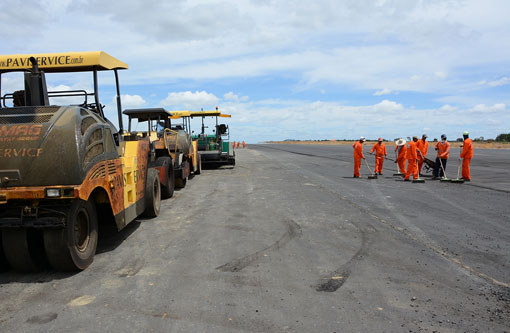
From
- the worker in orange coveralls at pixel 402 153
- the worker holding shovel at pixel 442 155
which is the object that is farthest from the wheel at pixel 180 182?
the worker holding shovel at pixel 442 155

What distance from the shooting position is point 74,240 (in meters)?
4.39

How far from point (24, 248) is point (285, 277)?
298 centimetres

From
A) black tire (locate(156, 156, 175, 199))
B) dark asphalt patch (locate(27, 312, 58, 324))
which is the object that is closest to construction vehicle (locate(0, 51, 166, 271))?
dark asphalt patch (locate(27, 312, 58, 324))

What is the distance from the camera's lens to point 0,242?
14.4ft

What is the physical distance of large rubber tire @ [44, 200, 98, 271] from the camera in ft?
13.8

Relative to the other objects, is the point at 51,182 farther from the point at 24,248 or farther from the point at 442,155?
the point at 442,155

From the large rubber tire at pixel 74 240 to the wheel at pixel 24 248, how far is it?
23 centimetres

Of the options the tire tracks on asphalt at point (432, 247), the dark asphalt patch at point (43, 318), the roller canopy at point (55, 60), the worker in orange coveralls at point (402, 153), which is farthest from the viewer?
the worker in orange coveralls at point (402, 153)

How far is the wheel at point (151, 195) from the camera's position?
722 centimetres

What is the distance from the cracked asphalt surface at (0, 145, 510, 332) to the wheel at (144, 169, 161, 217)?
239 millimetres

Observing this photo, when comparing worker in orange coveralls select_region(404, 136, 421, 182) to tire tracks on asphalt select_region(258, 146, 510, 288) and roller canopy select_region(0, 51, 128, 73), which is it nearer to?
tire tracks on asphalt select_region(258, 146, 510, 288)

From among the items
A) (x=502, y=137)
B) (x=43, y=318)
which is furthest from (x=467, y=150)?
(x=502, y=137)

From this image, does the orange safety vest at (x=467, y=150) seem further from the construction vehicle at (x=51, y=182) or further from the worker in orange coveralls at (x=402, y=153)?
the construction vehicle at (x=51, y=182)

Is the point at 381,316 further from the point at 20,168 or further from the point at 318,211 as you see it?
the point at 318,211
